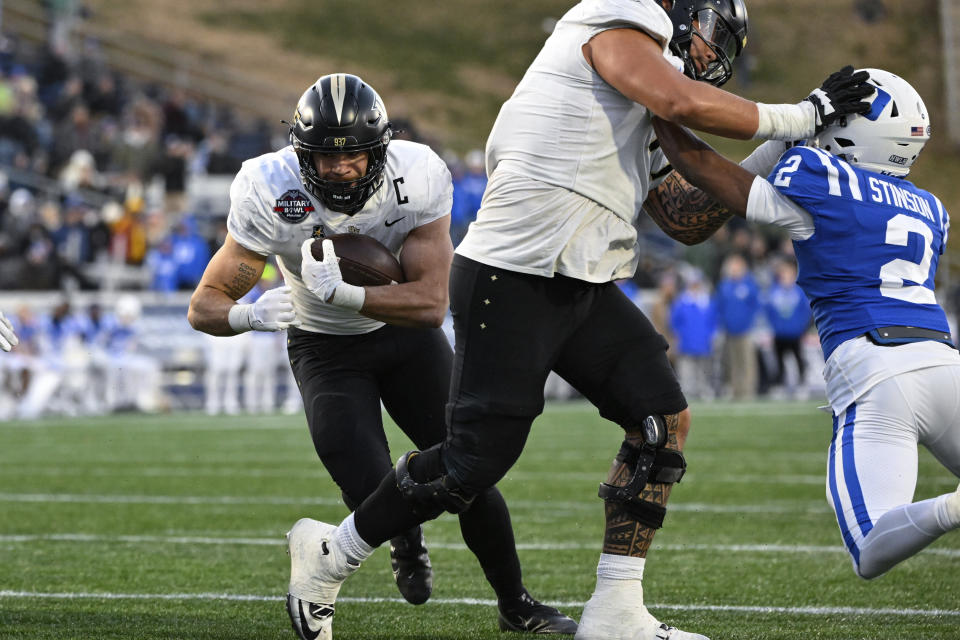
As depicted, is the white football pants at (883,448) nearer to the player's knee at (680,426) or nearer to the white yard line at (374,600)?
the player's knee at (680,426)

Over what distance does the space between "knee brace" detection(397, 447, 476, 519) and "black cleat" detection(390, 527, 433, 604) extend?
0.64m

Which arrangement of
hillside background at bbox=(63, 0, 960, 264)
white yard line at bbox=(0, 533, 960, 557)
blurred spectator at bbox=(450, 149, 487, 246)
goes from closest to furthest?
white yard line at bbox=(0, 533, 960, 557)
blurred spectator at bbox=(450, 149, 487, 246)
hillside background at bbox=(63, 0, 960, 264)

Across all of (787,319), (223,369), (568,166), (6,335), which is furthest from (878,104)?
(787,319)

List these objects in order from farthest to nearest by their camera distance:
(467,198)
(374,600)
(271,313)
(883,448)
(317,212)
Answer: (467,198)
(374,600)
(317,212)
(271,313)
(883,448)

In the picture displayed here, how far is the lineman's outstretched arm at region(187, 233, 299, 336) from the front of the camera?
3916mm

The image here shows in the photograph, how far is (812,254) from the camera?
3514 mm

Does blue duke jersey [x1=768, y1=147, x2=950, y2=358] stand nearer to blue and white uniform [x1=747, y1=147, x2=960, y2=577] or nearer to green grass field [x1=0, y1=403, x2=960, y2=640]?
blue and white uniform [x1=747, y1=147, x2=960, y2=577]

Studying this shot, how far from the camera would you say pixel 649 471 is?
354 centimetres

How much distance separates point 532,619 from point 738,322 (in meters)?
12.4

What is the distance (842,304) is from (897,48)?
3624cm

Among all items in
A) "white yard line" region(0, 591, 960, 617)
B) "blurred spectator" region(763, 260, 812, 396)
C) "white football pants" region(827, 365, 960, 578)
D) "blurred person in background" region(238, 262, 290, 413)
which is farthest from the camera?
"blurred spectator" region(763, 260, 812, 396)

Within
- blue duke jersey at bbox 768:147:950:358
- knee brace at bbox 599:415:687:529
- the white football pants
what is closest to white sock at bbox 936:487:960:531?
the white football pants

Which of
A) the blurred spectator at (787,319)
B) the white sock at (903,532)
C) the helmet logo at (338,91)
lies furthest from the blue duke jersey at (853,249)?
the blurred spectator at (787,319)

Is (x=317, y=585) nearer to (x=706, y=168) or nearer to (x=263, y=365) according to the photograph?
(x=706, y=168)
